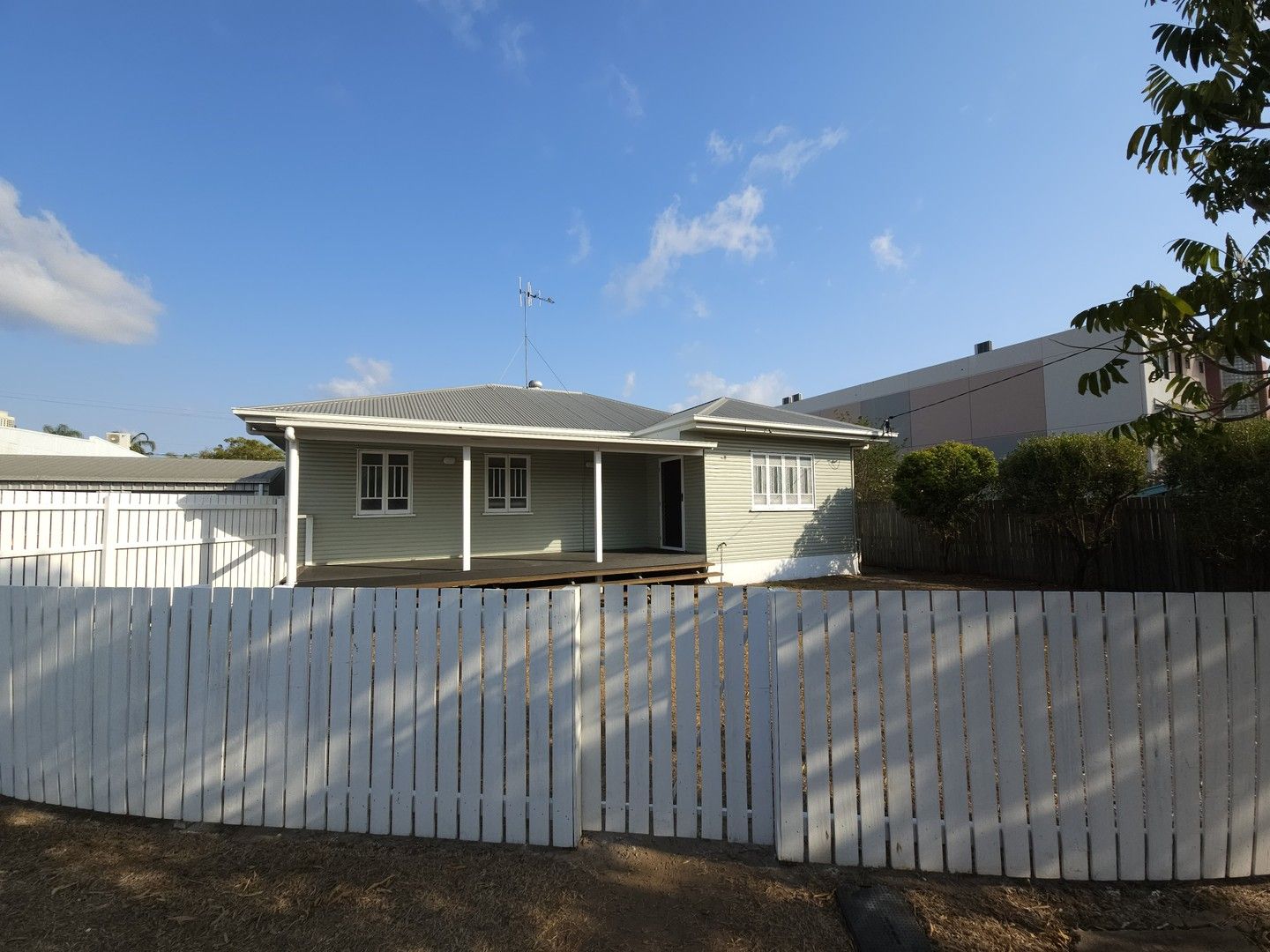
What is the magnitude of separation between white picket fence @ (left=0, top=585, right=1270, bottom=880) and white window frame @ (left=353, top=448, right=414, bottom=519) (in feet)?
27.4

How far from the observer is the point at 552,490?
13414 mm

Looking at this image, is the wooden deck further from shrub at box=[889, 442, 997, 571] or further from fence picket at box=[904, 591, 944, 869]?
fence picket at box=[904, 591, 944, 869]

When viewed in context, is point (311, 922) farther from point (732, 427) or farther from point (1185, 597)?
point (732, 427)

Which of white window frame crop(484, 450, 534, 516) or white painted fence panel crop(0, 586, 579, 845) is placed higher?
white window frame crop(484, 450, 534, 516)

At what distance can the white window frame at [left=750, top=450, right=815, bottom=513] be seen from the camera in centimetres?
1348

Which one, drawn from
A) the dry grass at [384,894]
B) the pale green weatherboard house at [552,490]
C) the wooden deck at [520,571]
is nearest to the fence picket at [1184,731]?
the dry grass at [384,894]

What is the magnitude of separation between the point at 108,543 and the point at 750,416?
37.4ft

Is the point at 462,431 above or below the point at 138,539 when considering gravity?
above

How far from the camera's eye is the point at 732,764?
112 inches

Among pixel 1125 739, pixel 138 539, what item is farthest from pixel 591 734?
pixel 138 539

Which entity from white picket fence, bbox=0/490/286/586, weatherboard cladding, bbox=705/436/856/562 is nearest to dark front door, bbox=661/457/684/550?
weatherboard cladding, bbox=705/436/856/562

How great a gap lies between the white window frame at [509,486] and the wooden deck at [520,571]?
98cm

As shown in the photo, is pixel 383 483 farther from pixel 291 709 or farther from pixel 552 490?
pixel 291 709

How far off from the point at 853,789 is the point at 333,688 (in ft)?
8.58
